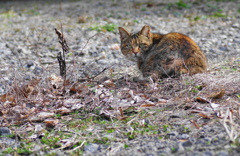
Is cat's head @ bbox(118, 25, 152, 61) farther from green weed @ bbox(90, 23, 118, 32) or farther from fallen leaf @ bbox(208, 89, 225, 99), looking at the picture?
green weed @ bbox(90, 23, 118, 32)

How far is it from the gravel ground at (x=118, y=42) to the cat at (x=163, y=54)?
0.23 m

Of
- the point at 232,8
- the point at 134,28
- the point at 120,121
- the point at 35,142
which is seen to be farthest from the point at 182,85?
the point at 232,8

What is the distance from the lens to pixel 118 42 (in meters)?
7.17

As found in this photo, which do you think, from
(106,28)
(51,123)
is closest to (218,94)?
(51,123)

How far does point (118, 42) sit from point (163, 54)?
2814 millimetres

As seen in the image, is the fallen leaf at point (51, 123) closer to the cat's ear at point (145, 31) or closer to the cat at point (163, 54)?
the cat at point (163, 54)

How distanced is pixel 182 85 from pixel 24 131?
1.78 m

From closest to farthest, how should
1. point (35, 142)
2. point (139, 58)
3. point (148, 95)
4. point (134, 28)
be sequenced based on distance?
1. point (35, 142)
2. point (148, 95)
3. point (139, 58)
4. point (134, 28)

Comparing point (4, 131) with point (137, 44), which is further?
point (137, 44)

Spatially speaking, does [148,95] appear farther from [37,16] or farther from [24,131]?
[37,16]

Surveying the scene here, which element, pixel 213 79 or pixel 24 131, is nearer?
pixel 24 131

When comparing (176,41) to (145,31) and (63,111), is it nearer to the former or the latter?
(145,31)

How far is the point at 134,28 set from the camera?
27.8 ft

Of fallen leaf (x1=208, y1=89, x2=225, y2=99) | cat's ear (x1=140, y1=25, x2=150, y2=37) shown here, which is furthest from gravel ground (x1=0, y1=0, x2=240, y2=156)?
cat's ear (x1=140, y1=25, x2=150, y2=37)
